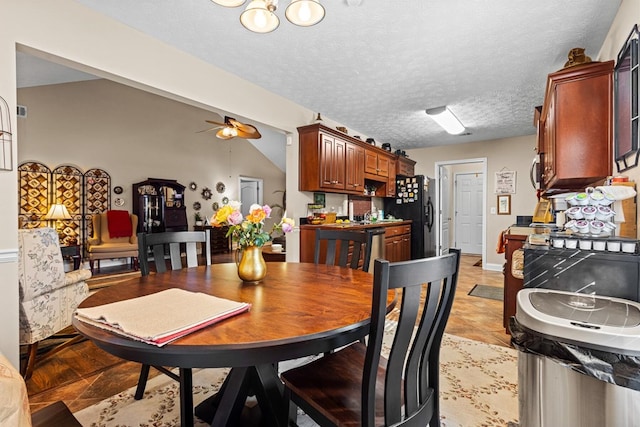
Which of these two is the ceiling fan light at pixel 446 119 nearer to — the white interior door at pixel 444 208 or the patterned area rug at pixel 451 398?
the white interior door at pixel 444 208

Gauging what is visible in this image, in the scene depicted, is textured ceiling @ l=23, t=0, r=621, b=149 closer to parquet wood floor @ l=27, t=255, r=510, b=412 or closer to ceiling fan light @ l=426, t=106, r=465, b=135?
ceiling fan light @ l=426, t=106, r=465, b=135

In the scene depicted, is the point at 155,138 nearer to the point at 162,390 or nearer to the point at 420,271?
the point at 162,390

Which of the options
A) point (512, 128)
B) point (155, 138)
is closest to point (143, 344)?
point (512, 128)

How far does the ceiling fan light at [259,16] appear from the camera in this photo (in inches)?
62.6

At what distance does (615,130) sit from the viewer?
189 cm

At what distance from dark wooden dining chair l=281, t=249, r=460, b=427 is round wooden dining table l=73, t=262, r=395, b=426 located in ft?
0.41

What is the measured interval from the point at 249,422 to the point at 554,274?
1698 mm

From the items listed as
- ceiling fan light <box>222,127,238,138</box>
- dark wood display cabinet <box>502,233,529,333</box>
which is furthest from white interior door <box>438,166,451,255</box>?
ceiling fan light <box>222,127,238,138</box>


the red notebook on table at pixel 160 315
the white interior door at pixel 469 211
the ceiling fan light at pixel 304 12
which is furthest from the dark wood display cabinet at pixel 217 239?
the red notebook on table at pixel 160 315

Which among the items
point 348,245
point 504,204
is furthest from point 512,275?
point 504,204

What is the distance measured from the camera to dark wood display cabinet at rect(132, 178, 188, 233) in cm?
654

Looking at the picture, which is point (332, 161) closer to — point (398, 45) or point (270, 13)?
point (398, 45)

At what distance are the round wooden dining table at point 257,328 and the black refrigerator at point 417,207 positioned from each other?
14.8 feet

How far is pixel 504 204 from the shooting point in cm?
576
